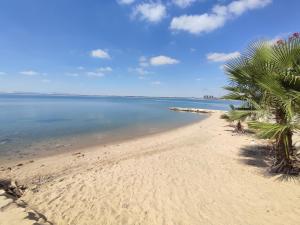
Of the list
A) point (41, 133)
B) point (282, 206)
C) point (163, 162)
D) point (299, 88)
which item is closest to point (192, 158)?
point (163, 162)

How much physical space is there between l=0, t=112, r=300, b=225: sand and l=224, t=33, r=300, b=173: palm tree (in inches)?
56.6

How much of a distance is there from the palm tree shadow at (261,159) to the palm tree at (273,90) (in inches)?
11.6

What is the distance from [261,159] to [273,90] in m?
4.43

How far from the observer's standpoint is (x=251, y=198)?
15.9 feet

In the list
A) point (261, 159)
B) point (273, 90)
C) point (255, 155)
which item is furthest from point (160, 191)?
point (255, 155)

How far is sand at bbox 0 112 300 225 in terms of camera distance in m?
4.14

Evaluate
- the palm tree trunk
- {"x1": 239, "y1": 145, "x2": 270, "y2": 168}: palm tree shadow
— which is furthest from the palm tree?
{"x1": 239, "y1": 145, "x2": 270, "y2": 168}: palm tree shadow

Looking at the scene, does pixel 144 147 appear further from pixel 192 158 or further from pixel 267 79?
pixel 267 79

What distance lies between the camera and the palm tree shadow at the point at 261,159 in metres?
5.82

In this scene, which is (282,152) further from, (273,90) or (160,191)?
(160,191)

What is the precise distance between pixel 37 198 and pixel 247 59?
7.37 meters

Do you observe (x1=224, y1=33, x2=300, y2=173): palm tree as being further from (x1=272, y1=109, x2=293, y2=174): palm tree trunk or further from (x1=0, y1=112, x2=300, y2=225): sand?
(x1=0, y1=112, x2=300, y2=225): sand

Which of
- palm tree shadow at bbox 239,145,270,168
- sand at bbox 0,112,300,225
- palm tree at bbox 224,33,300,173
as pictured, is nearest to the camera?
sand at bbox 0,112,300,225

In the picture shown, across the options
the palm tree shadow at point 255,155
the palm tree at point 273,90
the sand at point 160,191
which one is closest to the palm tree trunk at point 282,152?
the palm tree at point 273,90
